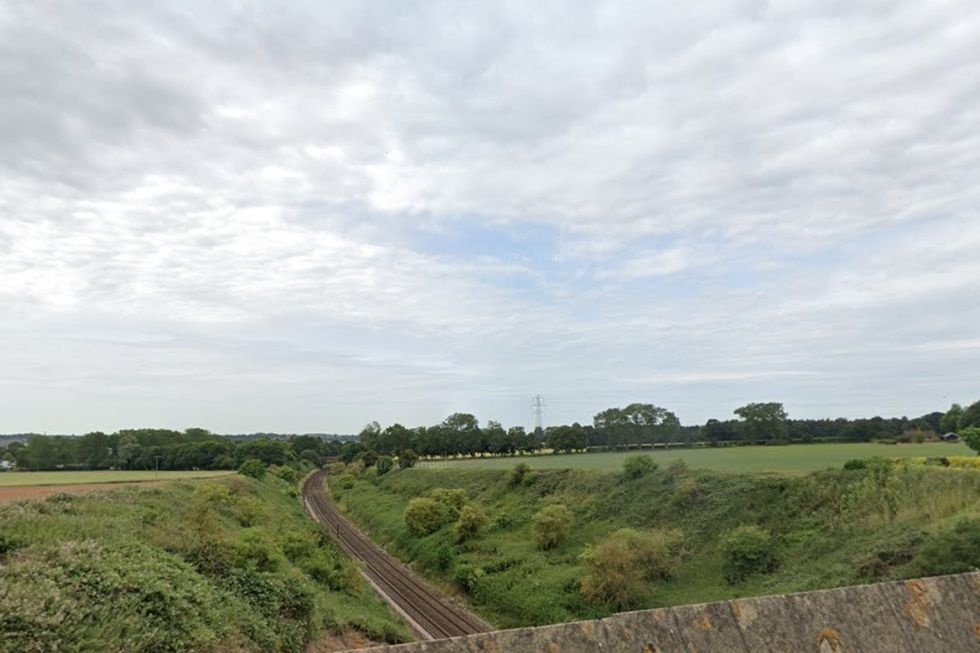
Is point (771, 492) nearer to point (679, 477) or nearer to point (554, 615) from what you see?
point (679, 477)

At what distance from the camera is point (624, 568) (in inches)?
1270

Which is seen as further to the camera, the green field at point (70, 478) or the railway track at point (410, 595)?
the green field at point (70, 478)

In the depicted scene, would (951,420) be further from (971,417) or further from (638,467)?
(638,467)

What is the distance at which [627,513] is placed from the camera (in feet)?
149

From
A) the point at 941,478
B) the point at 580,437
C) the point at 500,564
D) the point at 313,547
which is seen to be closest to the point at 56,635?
the point at 313,547

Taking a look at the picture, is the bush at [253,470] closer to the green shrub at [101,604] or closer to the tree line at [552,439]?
the tree line at [552,439]

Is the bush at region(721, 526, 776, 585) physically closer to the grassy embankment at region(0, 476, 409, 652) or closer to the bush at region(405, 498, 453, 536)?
the grassy embankment at region(0, 476, 409, 652)

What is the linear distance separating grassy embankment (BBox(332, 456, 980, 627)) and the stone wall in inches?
936

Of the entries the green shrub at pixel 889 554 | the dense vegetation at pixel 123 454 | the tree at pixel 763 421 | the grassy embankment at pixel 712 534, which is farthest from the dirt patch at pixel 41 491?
the tree at pixel 763 421

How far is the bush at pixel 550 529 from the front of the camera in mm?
42906

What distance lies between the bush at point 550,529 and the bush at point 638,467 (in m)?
10.2

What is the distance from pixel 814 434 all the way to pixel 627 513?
83660mm

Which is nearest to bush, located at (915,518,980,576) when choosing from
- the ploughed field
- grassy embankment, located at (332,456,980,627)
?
grassy embankment, located at (332,456,980,627)

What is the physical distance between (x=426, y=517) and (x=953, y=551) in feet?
131
